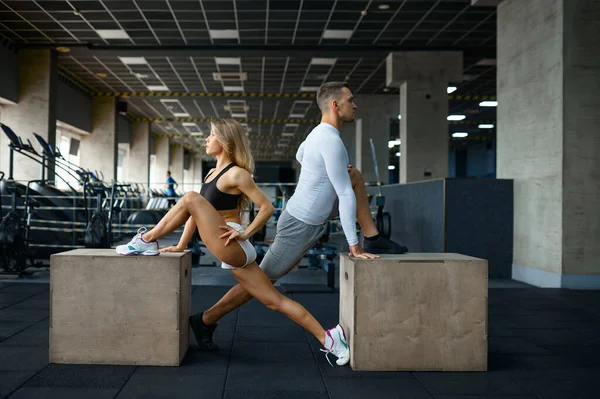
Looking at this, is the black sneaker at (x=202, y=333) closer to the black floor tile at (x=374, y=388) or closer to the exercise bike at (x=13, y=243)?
the black floor tile at (x=374, y=388)

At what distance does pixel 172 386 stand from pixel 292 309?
0.75 metres

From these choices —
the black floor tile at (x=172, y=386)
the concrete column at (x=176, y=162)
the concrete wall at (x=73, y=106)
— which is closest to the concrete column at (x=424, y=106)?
the concrete wall at (x=73, y=106)

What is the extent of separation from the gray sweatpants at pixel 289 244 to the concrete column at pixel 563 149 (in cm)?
408

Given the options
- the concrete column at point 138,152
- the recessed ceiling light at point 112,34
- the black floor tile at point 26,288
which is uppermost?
the recessed ceiling light at point 112,34

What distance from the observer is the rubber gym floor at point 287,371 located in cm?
267

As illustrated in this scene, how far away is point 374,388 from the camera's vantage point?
8.97 feet

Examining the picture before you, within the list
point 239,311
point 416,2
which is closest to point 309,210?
point 239,311

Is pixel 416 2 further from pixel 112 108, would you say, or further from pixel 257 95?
pixel 112 108

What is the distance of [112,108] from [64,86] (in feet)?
8.76

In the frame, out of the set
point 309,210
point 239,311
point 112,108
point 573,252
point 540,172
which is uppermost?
point 112,108

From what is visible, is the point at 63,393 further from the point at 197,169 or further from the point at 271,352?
the point at 197,169

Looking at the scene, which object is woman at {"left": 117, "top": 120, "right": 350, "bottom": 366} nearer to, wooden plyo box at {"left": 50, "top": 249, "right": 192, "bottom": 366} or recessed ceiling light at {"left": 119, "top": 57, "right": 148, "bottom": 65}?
wooden plyo box at {"left": 50, "top": 249, "right": 192, "bottom": 366}

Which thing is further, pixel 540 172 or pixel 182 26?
pixel 182 26

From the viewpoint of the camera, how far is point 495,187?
23.3ft
